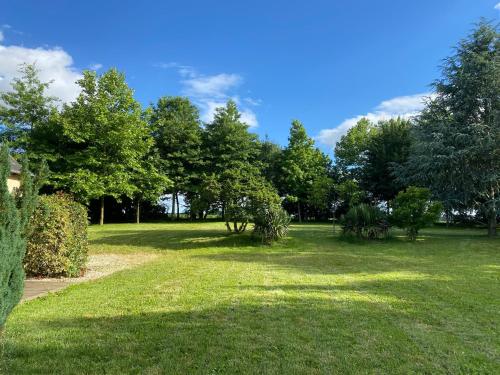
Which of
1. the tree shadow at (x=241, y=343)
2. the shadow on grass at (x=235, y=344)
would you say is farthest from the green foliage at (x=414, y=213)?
the shadow on grass at (x=235, y=344)

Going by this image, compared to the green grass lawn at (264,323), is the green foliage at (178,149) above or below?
above

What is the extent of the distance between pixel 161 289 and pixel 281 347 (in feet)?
11.1

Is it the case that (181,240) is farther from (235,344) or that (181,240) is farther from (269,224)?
(235,344)

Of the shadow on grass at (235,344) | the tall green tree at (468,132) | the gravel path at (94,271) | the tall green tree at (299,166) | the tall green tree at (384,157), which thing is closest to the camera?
the shadow on grass at (235,344)

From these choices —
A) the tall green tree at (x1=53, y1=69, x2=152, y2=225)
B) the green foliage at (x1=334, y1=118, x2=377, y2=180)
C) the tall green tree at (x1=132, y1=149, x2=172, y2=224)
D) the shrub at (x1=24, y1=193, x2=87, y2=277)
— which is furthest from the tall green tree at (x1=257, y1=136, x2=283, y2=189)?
the shrub at (x1=24, y1=193, x2=87, y2=277)

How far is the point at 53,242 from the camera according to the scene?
7.86 meters

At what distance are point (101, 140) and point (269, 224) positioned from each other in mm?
16626

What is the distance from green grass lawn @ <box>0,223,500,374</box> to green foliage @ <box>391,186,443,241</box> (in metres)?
6.84

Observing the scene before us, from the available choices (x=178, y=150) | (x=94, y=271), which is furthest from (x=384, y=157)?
(x=94, y=271)

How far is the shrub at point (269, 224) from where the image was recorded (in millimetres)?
14375

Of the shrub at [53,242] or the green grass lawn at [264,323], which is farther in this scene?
the shrub at [53,242]

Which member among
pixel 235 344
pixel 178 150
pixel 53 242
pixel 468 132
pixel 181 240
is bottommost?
pixel 235 344

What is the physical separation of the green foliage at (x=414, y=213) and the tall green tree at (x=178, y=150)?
1936cm

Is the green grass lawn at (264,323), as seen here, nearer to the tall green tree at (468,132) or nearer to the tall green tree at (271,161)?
the tall green tree at (468,132)
